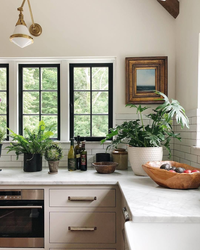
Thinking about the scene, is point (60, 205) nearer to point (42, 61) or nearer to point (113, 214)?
point (113, 214)

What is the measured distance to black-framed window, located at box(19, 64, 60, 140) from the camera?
116 inches

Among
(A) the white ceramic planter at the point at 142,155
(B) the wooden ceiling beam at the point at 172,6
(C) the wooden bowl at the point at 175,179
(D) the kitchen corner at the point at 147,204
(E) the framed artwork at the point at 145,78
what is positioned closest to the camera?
(D) the kitchen corner at the point at 147,204

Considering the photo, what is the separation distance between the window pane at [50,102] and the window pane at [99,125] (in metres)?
0.50

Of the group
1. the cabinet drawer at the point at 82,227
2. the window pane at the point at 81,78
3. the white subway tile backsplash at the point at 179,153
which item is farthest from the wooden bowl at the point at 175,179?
the window pane at the point at 81,78

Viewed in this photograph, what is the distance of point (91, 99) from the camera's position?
9.67 feet

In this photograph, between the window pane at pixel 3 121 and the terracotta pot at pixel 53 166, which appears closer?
the terracotta pot at pixel 53 166

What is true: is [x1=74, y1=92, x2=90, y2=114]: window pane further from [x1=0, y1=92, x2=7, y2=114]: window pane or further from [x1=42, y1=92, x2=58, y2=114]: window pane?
[x1=0, y1=92, x2=7, y2=114]: window pane

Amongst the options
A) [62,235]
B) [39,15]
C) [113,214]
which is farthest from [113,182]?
[39,15]

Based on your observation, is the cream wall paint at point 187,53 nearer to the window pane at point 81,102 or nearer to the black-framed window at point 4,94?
the window pane at point 81,102

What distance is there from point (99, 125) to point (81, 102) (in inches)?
14.1

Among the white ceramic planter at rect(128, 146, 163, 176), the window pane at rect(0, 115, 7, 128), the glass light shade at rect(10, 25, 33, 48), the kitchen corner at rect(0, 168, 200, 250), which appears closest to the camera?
the kitchen corner at rect(0, 168, 200, 250)

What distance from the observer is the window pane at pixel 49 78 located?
2947mm

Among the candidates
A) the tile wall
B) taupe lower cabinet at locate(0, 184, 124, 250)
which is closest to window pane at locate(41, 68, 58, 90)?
the tile wall

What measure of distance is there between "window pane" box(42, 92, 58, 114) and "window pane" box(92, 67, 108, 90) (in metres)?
→ 0.50
